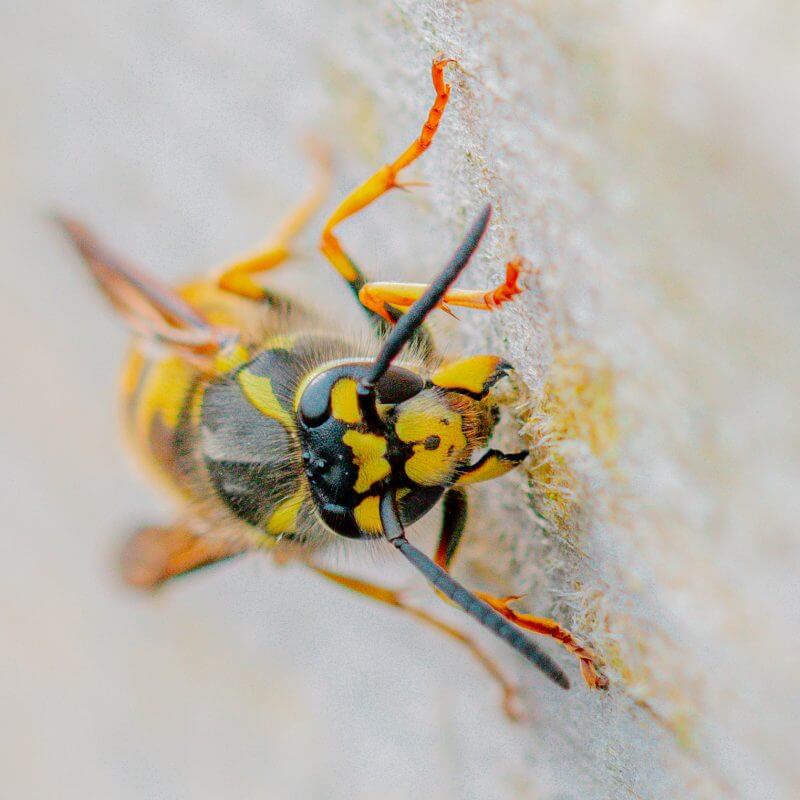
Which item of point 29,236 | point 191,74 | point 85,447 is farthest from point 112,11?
point 85,447

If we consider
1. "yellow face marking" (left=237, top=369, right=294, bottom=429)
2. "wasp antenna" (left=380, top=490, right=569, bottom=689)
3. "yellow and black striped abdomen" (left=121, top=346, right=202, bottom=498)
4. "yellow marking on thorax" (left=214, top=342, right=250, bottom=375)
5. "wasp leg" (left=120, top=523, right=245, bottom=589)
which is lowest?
"wasp leg" (left=120, top=523, right=245, bottom=589)

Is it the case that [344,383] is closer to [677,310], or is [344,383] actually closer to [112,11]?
[677,310]

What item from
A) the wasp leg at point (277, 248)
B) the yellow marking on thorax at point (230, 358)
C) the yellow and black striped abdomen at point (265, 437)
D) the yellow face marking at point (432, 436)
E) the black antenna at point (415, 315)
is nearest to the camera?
the black antenna at point (415, 315)

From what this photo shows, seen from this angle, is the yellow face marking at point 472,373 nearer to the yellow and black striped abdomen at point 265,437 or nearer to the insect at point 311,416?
the insect at point 311,416

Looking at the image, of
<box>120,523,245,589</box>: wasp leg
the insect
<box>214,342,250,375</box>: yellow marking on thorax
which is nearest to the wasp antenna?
the insect

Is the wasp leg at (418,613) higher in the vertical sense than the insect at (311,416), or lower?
lower

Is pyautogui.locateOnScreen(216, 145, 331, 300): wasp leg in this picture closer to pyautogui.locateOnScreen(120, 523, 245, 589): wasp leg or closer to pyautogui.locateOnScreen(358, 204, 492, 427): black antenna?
pyautogui.locateOnScreen(120, 523, 245, 589): wasp leg

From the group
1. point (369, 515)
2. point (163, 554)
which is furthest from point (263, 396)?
point (163, 554)

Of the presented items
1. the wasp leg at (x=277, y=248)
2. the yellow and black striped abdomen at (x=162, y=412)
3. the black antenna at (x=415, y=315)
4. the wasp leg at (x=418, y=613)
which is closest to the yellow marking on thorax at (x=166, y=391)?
the yellow and black striped abdomen at (x=162, y=412)
